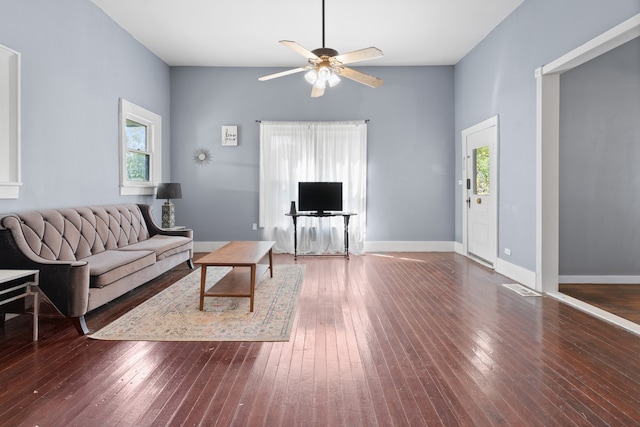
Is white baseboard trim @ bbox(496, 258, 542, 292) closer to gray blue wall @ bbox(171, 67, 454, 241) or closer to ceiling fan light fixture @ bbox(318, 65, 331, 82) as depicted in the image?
gray blue wall @ bbox(171, 67, 454, 241)

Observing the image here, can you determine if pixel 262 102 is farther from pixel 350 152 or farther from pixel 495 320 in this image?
pixel 495 320

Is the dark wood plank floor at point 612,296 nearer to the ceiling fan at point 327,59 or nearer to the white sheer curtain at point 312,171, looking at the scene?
the ceiling fan at point 327,59

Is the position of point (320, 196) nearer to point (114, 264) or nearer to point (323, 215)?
point (323, 215)

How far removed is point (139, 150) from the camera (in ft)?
18.6

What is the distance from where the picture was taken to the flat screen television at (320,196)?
6406 millimetres

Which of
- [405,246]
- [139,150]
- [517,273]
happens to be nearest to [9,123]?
[139,150]

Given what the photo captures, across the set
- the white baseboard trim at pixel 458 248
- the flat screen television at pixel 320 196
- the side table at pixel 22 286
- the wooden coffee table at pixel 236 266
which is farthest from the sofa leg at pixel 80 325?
the white baseboard trim at pixel 458 248

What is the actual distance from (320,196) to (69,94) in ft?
12.3

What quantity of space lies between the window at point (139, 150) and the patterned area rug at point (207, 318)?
200 centimetres

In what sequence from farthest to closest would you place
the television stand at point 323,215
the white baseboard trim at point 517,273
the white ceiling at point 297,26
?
the television stand at point 323,215
the white ceiling at point 297,26
the white baseboard trim at point 517,273

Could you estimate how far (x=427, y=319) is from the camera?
321cm

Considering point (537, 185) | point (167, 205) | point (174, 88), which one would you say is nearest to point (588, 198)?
point (537, 185)

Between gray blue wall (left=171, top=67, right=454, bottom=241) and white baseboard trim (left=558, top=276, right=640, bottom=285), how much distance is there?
2.43 metres

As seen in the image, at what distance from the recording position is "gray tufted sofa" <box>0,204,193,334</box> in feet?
9.34
